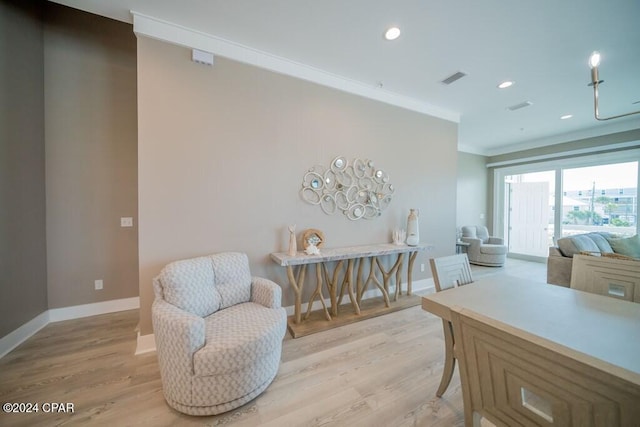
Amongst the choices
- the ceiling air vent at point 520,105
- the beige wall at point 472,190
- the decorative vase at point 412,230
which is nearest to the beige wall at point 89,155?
the decorative vase at point 412,230

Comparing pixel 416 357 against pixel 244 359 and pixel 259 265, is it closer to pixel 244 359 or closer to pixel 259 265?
pixel 244 359

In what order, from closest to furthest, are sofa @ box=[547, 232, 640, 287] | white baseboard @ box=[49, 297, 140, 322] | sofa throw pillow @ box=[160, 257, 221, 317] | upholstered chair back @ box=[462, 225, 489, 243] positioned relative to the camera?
sofa throw pillow @ box=[160, 257, 221, 317] → white baseboard @ box=[49, 297, 140, 322] → sofa @ box=[547, 232, 640, 287] → upholstered chair back @ box=[462, 225, 489, 243]

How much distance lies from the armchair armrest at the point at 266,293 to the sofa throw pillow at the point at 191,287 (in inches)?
12.0

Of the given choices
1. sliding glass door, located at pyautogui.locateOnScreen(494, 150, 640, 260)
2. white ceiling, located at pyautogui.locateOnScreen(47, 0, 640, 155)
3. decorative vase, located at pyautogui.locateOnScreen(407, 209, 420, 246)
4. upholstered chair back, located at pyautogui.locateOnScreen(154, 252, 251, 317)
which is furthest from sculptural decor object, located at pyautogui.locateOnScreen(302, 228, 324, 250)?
sliding glass door, located at pyautogui.locateOnScreen(494, 150, 640, 260)

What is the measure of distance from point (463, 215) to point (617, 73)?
3767mm

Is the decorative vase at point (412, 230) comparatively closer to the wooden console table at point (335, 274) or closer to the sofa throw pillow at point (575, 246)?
the wooden console table at point (335, 274)

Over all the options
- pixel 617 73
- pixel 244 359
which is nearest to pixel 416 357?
pixel 244 359

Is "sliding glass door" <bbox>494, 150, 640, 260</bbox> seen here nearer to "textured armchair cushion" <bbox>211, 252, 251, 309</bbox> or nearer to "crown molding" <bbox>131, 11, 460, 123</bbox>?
"crown molding" <bbox>131, 11, 460, 123</bbox>

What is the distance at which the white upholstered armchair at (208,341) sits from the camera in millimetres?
1384

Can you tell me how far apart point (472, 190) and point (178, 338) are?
284 inches

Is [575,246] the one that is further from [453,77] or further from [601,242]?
[453,77]

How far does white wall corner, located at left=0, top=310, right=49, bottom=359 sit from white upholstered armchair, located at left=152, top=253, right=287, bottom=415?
1498 mm

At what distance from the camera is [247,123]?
8.09ft

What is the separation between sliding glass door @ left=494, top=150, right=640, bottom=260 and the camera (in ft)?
14.6
